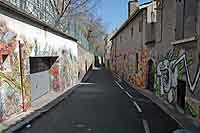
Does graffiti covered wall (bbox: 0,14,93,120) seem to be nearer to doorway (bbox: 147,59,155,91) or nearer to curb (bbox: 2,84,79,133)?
curb (bbox: 2,84,79,133)

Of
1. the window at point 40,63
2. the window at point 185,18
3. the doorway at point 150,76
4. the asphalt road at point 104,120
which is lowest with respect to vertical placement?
the asphalt road at point 104,120

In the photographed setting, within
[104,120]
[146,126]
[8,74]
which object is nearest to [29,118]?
[8,74]

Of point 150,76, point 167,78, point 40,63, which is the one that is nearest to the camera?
point 167,78

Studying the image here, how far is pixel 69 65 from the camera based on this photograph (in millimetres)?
23562

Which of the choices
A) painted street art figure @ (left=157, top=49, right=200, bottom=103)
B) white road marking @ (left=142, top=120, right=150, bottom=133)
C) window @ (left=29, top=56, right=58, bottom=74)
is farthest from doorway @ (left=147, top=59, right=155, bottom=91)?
white road marking @ (left=142, top=120, right=150, bottom=133)

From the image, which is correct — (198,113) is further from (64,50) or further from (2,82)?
(64,50)

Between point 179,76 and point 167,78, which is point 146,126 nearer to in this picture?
point 179,76

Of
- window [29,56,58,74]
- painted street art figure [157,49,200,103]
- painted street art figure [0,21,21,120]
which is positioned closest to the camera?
painted street art figure [0,21,21,120]

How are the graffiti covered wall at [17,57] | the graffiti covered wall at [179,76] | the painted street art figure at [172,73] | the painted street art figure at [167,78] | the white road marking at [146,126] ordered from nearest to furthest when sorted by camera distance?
1. the white road marking at [146,126]
2. the graffiti covered wall at [17,57]
3. the graffiti covered wall at [179,76]
4. the painted street art figure at [172,73]
5. the painted street art figure at [167,78]

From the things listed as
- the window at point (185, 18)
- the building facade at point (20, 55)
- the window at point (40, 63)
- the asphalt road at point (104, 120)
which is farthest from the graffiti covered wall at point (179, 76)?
the window at point (40, 63)

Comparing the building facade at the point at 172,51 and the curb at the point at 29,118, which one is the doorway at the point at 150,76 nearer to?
the building facade at the point at 172,51

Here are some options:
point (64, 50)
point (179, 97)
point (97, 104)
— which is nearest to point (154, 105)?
point (179, 97)

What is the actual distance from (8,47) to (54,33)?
788cm

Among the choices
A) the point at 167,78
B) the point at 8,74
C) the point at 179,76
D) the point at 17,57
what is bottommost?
the point at 167,78
